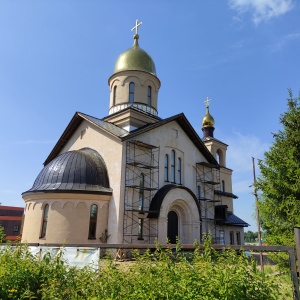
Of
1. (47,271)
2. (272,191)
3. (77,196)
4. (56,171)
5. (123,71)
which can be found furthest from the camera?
(123,71)

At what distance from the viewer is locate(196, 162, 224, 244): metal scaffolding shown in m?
22.8

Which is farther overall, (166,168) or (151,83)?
(151,83)

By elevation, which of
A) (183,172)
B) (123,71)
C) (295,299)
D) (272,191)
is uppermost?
(123,71)

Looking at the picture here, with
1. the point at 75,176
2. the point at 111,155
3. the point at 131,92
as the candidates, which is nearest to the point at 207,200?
the point at 111,155

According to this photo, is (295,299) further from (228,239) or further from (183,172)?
(228,239)

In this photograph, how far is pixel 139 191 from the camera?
18.1 metres

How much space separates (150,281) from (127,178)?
43.7 feet

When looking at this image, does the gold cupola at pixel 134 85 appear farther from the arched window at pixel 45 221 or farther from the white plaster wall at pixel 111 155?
the arched window at pixel 45 221

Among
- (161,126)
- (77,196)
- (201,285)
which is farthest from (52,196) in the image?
(201,285)

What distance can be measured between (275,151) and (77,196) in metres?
10.9

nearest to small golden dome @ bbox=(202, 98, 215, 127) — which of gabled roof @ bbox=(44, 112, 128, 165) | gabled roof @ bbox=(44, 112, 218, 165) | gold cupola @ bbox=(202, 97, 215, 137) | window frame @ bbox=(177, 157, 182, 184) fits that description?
gold cupola @ bbox=(202, 97, 215, 137)

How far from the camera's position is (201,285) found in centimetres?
411

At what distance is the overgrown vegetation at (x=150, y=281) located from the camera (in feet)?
13.1

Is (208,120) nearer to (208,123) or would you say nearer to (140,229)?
(208,123)
